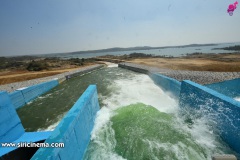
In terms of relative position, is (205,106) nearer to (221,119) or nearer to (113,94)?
(221,119)

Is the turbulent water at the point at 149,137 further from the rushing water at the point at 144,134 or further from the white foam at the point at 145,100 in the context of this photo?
the white foam at the point at 145,100

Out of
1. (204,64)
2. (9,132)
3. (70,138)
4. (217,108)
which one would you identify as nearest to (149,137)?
(217,108)

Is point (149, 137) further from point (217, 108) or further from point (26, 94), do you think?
point (26, 94)

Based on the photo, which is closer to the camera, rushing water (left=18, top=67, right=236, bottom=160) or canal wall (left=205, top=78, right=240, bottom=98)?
rushing water (left=18, top=67, right=236, bottom=160)

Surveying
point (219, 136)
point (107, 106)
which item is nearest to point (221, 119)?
point (219, 136)

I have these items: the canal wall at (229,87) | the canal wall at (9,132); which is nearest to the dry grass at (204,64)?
the canal wall at (229,87)

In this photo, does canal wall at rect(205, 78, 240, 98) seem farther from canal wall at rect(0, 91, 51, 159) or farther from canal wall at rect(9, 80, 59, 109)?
canal wall at rect(9, 80, 59, 109)

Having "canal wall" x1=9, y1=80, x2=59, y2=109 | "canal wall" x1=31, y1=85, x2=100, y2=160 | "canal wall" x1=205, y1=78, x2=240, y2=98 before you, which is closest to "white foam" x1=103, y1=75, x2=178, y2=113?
"canal wall" x1=205, y1=78, x2=240, y2=98
